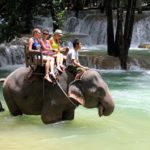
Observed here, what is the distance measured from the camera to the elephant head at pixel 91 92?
9547mm

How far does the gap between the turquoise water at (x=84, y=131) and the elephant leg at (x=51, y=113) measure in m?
0.15

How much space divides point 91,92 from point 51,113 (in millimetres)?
910

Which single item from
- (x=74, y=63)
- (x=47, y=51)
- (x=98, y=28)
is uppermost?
(x=47, y=51)

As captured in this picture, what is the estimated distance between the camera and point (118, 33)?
2358 centimetres

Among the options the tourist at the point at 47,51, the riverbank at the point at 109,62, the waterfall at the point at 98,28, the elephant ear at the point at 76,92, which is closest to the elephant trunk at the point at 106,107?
the elephant ear at the point at 76,92

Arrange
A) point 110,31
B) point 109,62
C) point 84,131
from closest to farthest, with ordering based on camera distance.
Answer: point 84,131
point 109,62
point 110,31

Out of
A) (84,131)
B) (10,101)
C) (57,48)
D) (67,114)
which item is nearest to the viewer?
(84,131)

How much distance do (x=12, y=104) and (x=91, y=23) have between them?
24.0 m

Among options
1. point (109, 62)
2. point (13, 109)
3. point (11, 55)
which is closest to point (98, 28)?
point (11, 55)

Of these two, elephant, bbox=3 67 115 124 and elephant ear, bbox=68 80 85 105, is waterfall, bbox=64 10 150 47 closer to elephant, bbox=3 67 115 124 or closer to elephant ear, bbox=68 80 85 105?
elephant, bbox=3 67 115 124

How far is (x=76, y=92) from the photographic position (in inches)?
380

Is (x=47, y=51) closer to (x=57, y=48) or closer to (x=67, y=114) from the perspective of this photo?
(x=57, y=48)

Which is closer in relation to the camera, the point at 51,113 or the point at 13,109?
the point at 51,113

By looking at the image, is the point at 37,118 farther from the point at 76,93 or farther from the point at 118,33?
the point at 118,33
